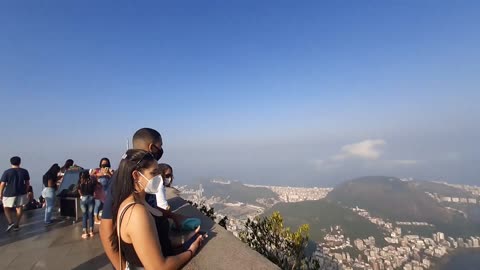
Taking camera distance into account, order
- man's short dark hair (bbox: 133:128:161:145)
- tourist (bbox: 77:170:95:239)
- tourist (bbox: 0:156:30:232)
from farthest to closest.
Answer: tourist (bbox: 0:156:30:232) → tourist (bbox: 77:170:95:239) → man's short dark hair (bbox: 133:128:161:145)

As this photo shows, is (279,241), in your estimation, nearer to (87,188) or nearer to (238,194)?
(87,188)

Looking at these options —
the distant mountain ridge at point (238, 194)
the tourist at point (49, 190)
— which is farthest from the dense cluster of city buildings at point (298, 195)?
the tourist at point (49, 190)

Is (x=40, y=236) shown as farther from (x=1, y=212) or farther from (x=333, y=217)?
(x=333, y=217)

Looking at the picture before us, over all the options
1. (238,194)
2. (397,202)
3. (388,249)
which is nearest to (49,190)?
(388,249)

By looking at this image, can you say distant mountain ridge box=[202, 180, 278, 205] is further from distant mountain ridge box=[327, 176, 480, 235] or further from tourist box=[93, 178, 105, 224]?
tourist box=[93, 178, 105, 224]

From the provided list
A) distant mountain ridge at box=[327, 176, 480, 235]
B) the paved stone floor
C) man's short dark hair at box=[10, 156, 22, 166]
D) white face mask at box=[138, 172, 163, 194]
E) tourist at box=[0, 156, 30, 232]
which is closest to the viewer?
white face mask at box=[138, 172, 163, 194]

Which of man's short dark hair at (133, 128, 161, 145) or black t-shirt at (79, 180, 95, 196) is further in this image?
black t-shirt at (79, 180, 95, 196)

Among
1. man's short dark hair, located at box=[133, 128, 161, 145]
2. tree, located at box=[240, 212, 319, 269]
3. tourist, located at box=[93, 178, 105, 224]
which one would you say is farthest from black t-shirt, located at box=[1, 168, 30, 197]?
tree, located at box=[240, 212, 319, 269]
